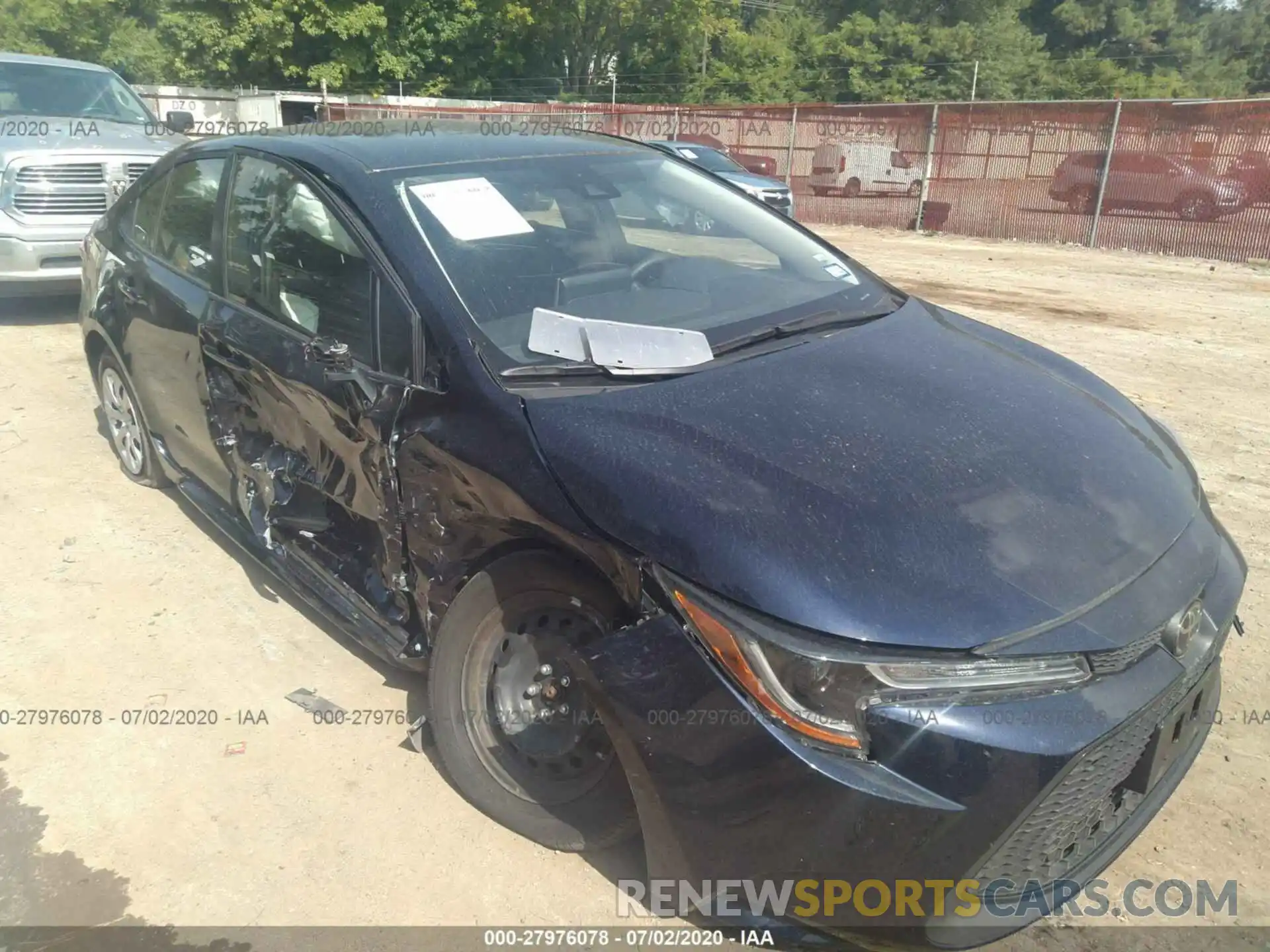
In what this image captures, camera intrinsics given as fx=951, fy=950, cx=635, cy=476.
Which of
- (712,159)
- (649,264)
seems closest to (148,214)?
(649,264)

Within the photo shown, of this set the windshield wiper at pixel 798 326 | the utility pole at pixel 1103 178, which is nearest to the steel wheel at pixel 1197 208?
the utility pole at pixel 1103 178

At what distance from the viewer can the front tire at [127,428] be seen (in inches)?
177

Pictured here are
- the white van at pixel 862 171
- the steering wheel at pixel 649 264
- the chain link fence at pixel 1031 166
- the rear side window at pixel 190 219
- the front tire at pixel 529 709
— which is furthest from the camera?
the white van at pixel 862 171

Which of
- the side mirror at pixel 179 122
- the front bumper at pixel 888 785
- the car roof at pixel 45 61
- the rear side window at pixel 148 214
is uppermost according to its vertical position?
the car roof at pixel 45 61

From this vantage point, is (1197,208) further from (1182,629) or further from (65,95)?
(1182,629)

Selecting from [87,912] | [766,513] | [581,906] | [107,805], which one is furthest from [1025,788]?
[107,805]

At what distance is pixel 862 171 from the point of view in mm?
18984

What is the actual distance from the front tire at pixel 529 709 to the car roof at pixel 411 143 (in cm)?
145

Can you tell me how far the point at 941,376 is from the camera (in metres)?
2.67

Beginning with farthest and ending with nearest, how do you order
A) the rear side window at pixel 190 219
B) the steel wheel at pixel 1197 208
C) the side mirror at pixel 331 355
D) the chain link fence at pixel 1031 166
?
the steel wheel at pixel 1197 208 → the chain link fence at pixel 1031 166 → the rear side window at pixel 190 219 → the side mirror at pixel 331 355

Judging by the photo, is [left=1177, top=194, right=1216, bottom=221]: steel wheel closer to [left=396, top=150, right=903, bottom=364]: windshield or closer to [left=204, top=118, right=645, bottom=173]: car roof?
[left=396, top=150, right=903, bottom=364]: windshield

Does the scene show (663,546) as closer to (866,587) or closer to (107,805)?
(866,587)

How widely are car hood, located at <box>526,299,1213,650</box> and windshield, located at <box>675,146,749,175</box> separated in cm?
1199

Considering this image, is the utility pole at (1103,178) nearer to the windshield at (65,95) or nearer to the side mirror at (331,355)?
the windshield at (65,95)
